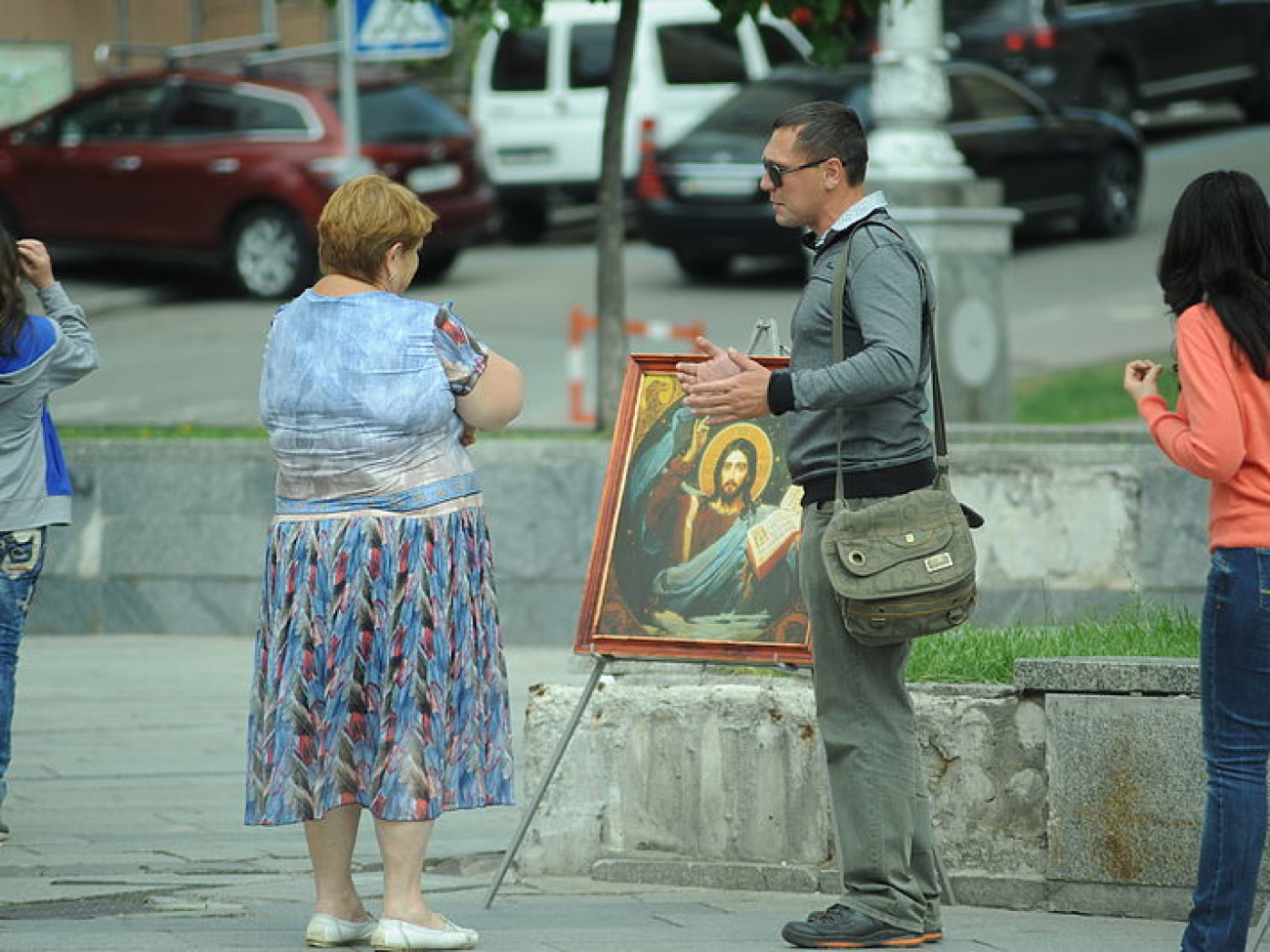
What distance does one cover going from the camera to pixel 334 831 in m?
5.21

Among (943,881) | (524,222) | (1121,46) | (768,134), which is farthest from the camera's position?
(524,222)

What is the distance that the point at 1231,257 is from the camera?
15.4 ft

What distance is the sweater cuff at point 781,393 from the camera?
497cm

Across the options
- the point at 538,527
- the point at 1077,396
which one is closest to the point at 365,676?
the point at 538,527

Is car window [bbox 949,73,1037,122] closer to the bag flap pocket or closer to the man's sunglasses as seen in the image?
the man's sunglasses

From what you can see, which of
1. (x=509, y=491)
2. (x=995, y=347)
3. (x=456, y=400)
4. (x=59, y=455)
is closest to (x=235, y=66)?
(x=995, y=347)

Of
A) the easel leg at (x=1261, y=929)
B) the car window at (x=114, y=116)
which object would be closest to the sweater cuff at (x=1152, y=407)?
the easel leg at (x=1261, y=929)

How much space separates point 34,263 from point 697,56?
622 inches

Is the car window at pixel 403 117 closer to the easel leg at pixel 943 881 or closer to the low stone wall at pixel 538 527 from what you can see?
the low stone wall at pixel 538 527

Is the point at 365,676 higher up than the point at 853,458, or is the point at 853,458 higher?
the point at 853,458

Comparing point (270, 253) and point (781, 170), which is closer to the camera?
point (781, 170)

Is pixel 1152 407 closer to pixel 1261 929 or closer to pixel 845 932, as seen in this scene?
pixel 1261 929

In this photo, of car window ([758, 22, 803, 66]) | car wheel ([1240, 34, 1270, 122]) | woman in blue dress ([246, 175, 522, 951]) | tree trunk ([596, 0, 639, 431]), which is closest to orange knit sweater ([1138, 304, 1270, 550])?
woman in blue dress ([246, 175, 522, 951])

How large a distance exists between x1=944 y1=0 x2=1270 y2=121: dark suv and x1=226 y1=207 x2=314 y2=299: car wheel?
6564mm
